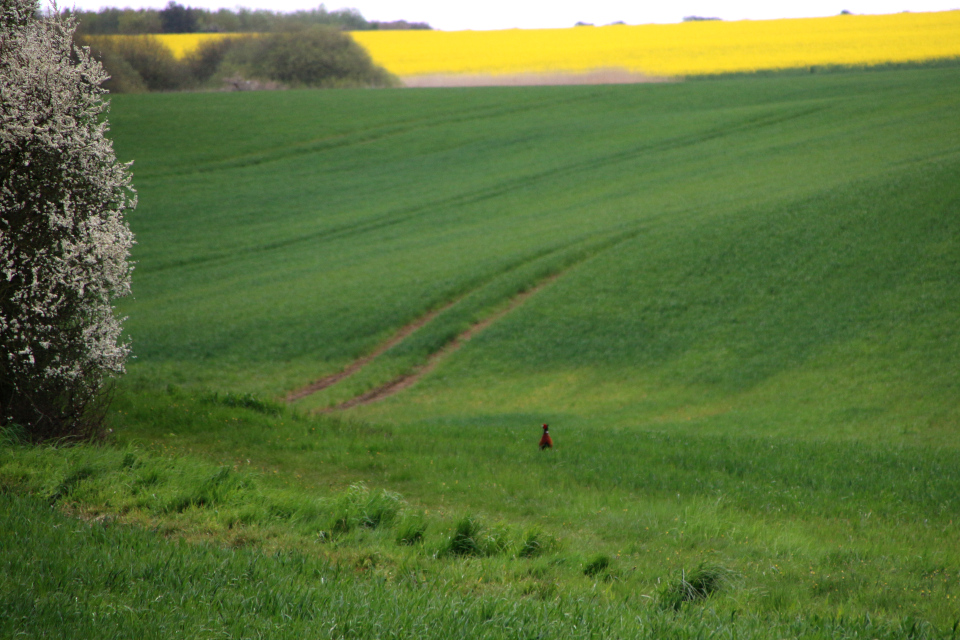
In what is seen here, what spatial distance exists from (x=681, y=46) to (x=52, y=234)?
255ft

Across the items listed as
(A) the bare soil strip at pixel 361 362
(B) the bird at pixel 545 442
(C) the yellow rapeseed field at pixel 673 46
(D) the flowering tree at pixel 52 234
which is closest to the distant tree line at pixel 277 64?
(C) the yellow rapeseed field at pixel 673 46

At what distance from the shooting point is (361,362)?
24375 millimetres

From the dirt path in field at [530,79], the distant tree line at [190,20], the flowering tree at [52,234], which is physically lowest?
the flowering tree at [52,234]

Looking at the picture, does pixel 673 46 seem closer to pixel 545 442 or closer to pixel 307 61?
pixel 307 61

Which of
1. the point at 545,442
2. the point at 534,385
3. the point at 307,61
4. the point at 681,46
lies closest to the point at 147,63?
the point at 307,61

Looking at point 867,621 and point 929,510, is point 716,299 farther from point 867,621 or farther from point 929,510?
point 867,621

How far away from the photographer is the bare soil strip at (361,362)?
2194cm

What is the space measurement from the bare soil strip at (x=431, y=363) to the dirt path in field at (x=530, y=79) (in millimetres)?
47932

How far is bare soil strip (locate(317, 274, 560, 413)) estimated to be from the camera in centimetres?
2138

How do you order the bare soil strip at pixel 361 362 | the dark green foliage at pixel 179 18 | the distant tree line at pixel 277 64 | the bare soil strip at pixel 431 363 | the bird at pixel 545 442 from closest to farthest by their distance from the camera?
the bird at pixel 545 442 < the bare soil strip at pixel 431 363 < the bare soil strip at pixel 361 362 < the distant tree line at pixel 277 64 < the dark green foliage at pixel 179 18

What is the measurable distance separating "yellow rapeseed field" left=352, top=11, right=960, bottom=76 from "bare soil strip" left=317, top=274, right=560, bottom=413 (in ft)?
164

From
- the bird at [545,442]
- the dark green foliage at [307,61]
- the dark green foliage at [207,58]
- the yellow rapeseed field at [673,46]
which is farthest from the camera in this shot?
the dark green foliage at [207,58]

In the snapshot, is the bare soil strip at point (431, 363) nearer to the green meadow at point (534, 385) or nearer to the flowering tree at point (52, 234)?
the green meadow at point (534, 385)

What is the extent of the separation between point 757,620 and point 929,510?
632 centimetres
